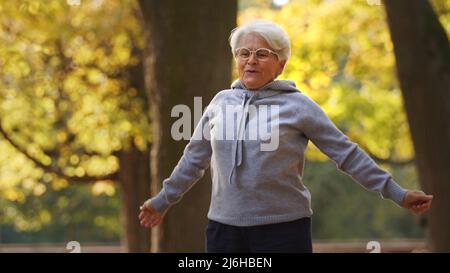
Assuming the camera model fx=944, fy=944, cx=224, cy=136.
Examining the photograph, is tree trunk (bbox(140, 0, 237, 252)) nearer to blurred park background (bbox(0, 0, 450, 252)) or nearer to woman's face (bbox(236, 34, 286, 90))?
blurred park background (bbox(0, 0, 450, 252))

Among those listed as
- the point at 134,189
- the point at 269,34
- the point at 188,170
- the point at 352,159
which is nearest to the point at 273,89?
the point at 269,34

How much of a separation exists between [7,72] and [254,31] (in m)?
11.2

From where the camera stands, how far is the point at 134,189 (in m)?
15.2

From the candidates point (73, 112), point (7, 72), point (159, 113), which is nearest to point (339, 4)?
point (73, 112)

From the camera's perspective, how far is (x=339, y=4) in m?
18.4

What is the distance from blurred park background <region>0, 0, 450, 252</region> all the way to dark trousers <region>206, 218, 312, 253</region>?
3833 millimetres

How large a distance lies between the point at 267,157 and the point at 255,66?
0.47 meters

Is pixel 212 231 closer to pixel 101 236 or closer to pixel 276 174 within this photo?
pixel 276 174

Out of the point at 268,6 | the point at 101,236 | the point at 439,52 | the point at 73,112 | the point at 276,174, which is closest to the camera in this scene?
the point at 276,174

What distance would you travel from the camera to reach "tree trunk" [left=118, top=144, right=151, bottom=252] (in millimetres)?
15031

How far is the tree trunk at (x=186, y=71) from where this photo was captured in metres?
8.16

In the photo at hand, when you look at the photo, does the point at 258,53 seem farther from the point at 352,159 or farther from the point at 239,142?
the point at 352,159

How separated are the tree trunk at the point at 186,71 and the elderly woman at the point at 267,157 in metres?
3.56

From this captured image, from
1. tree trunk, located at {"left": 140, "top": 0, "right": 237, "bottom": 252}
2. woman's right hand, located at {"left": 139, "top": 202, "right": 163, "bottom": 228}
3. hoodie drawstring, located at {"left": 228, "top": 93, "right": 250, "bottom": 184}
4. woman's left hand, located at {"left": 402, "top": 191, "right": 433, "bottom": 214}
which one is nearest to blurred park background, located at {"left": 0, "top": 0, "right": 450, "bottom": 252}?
tree trunk, located at {"left": 140, "top": 0, "right": 237, "bottom": 252}
